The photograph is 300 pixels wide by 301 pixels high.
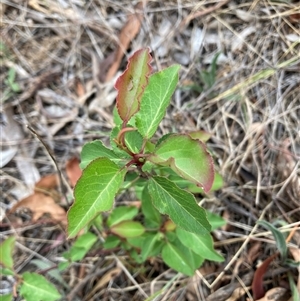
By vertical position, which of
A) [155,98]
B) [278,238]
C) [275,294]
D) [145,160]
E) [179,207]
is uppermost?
[155,98]

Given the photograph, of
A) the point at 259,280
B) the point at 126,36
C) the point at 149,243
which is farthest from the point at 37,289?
the point at 126,36

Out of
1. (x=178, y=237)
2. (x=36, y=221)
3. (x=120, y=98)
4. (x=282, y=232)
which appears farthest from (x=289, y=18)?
(x=36, y=221)

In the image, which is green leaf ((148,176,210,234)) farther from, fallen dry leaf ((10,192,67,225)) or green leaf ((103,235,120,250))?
fallen dry leaf ((10,192,67,225))

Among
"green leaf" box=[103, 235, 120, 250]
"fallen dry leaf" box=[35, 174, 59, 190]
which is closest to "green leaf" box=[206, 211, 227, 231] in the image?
"green leaf" box=[103, 235, 120, 250]

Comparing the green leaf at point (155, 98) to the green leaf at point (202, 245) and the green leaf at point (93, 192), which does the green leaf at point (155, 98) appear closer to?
the green leaf at point (93, 192)

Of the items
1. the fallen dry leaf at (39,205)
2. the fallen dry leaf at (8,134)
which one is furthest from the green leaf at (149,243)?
the fallen dry leaf at (8,134)

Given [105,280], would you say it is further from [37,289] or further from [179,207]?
[179,207]

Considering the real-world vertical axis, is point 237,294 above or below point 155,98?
below
